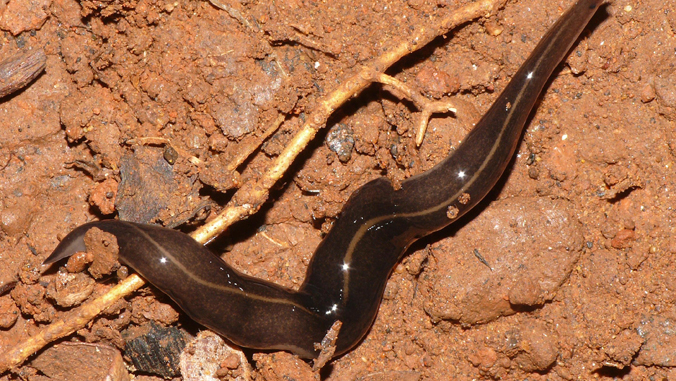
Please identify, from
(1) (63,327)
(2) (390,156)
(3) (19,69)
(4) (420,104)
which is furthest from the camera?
(2) (390,156)

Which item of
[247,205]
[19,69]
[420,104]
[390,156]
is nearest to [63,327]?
[247,205]

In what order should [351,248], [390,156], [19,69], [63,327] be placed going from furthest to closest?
[390,156]
[19,69]
[351,248]
[63,327]

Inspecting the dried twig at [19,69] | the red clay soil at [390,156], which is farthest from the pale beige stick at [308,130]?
the dried twig at [19,69]

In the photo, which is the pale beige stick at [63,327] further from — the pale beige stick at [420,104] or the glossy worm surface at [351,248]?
the pale beige stick at [420,104]

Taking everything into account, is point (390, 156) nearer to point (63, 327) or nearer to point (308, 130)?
point (308, 130)

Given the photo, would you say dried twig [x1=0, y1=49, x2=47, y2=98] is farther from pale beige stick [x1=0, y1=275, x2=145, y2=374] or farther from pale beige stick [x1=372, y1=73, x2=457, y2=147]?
pale beige stick [x1=372, y1=73, x2=457, y2=147]

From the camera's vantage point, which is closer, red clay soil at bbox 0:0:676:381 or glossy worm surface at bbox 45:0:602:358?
glossy worm surface at bbox 45:0:602:358

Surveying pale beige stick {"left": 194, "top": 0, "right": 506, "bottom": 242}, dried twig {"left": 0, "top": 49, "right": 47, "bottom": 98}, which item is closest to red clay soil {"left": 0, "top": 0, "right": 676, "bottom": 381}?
dried twig {"left": 0, "top": 49, "right": 47, "bottom": 98}
